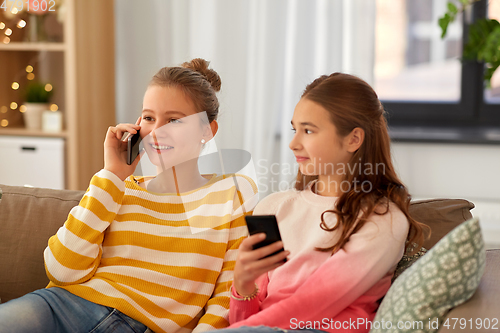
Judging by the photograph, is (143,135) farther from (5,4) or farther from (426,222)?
(5,4)

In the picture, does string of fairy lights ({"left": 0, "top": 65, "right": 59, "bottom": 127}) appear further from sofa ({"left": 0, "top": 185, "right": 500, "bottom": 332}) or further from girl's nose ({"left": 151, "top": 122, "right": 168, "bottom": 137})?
girl's nose ({"left": 151, "top": 122, "right": 168, "bottom": 137})

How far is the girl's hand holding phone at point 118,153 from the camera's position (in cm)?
124

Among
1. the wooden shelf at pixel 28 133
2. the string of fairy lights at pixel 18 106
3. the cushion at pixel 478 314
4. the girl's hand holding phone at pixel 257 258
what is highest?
the string of fairy lights at pixel 18 106

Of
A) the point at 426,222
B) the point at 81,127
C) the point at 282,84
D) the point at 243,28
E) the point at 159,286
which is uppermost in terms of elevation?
the point at 243,28

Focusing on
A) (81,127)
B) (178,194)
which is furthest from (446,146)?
(81,127)

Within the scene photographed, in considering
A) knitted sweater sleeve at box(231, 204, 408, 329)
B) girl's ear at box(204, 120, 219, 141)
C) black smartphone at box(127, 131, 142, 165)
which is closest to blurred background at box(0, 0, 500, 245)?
girl's ear at box(204, 120, 219, 141)

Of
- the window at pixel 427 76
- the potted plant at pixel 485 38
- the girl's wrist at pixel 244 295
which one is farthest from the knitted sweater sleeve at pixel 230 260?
the window at pixel 427 76

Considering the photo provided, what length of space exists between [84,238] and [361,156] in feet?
A: 2.15

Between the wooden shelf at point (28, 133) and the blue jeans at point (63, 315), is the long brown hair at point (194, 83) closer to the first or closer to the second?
the blue jeans at point (63, 315)

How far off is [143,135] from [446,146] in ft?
5.59

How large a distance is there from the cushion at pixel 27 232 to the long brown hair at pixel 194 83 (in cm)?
44

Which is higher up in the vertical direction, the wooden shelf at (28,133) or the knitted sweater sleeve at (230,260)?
the wooden shelf at (28,133)

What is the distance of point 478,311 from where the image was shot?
0.86m

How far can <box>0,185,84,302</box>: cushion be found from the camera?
1.31 metres
